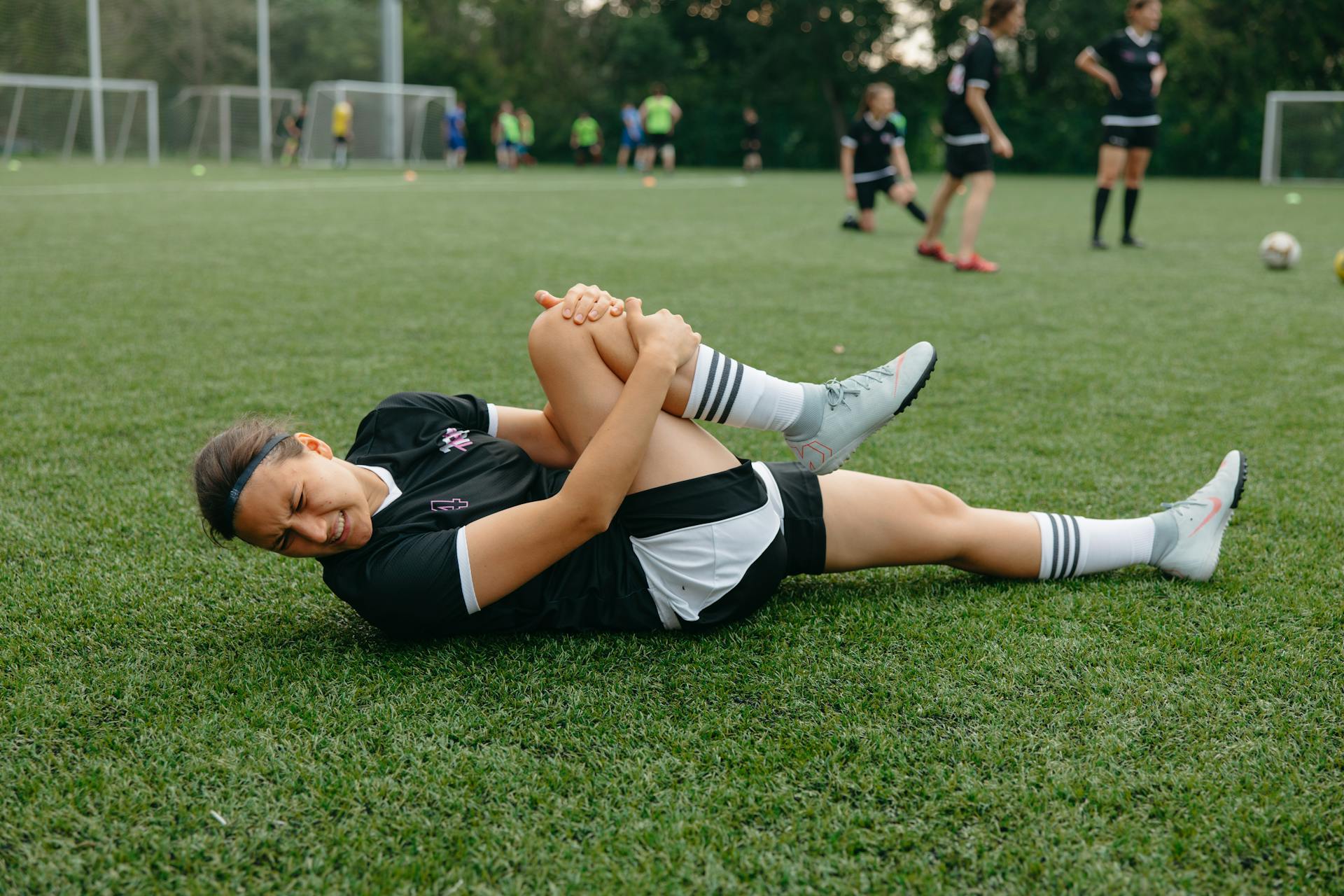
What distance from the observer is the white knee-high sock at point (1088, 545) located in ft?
7.86

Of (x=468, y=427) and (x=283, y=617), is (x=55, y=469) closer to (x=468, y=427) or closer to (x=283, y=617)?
(x=283, y=617)

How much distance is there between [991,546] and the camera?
93.0 inches

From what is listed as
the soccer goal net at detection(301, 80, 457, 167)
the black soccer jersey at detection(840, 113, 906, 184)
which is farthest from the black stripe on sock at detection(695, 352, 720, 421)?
the soccer goal net at detection(301, 80, 457, 167)

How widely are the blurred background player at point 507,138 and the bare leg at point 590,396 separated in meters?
26.7

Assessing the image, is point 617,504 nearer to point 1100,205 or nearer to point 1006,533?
point 1006,533

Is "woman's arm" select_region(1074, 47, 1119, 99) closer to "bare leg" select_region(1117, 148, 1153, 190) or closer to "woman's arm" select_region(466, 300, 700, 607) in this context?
"bare leg" select_region(1117, 148, 1153, 190)

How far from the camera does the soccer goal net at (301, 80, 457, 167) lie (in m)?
27.3

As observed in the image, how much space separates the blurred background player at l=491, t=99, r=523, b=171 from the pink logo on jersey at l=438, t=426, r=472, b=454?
26.5 meters

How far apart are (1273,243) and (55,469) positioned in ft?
25.8

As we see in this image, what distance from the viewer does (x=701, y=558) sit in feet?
6.83

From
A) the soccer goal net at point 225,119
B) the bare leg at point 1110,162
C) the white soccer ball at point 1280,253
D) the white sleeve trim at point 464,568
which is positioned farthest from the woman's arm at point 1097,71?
the soccer goal net at point 225,119

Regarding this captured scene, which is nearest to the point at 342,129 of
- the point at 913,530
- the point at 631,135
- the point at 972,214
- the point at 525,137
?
the point at 525,137

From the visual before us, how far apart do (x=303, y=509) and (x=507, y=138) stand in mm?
27626

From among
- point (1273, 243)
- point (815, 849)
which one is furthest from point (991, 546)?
point (1273, 243)
